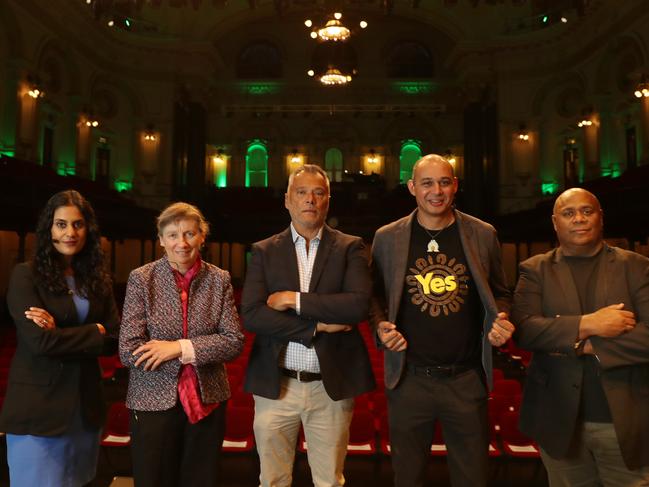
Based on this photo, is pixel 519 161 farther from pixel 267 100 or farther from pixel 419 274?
pixel 419 274

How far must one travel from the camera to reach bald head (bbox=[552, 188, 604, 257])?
8.57ft

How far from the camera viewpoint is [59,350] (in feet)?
8.04

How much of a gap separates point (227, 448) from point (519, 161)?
18170mm

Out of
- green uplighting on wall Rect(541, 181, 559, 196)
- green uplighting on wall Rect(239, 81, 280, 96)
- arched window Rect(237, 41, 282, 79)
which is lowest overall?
green uplighting on wall Rect(541, 181, 559, 196)

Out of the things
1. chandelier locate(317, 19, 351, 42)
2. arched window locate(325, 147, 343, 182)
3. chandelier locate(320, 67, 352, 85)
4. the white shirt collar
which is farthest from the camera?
arched window locate(325, 147, 343, 182)

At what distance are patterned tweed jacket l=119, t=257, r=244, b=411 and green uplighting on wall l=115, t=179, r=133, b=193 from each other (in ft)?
62.5

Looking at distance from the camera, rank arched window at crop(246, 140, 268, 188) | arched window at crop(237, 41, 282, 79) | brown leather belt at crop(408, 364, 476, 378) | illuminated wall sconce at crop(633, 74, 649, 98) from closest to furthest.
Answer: brown leather belt at crop(408, 364, 476, 378)
illuminated wall sconce at crop(633, 74, 649, 98)
arched window at crop(246, 140, 268, 188)
arched window at crop(237, 41, 282, 79)

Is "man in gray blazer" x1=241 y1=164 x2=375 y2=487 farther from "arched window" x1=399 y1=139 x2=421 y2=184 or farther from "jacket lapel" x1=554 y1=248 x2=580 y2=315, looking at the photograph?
"arched window" x1=399 y1=139 x2=421 y2=184

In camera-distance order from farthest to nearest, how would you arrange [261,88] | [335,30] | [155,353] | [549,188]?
1. [261,88]
2. [549,188]
3. [335,30]
4. [155,353]

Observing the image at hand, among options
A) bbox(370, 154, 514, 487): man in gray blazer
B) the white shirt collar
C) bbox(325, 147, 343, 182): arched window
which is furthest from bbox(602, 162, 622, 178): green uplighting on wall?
the white shirt collar

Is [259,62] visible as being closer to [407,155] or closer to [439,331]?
[407,155]

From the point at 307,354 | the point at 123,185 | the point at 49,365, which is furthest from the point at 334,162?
the point at 49,365

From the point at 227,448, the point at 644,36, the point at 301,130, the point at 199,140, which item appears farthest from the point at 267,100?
the point at 227,448

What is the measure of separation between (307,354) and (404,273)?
2.10 feet
